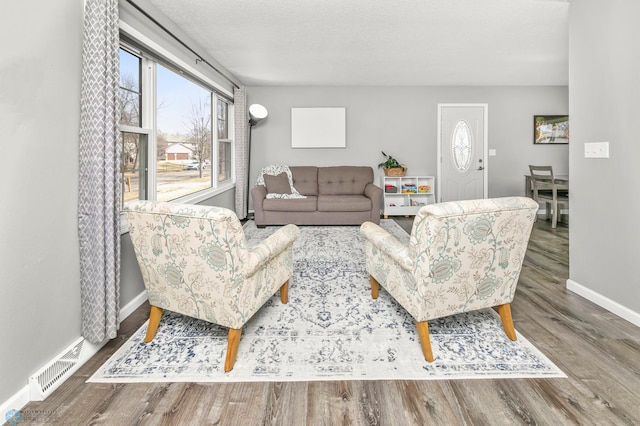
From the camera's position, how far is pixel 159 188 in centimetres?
349

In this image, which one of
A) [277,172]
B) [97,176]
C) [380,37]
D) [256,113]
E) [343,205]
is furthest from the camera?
[256,113]

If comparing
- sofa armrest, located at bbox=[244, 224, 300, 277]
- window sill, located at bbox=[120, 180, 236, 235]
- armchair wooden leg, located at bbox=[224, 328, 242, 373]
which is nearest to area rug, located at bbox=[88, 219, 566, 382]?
armchair wooden leg, located at bbox=[224, 328, 242, 373]

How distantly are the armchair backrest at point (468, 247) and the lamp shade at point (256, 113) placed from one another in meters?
4.89

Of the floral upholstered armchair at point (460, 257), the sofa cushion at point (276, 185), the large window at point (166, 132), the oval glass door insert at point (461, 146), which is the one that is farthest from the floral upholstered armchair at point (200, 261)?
the oval glass door insert at point (461, 146)

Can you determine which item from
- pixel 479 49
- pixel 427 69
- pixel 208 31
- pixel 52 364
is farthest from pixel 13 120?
pixel 427 69

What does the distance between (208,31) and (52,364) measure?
3242mm

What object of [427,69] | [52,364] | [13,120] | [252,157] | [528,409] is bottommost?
[528,409]

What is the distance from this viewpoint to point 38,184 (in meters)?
1.61

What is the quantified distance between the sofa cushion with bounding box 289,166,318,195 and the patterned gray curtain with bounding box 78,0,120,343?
4.25 m

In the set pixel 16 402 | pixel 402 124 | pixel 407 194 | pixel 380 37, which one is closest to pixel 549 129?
pixel 402 124

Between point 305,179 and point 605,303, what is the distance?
4434mm

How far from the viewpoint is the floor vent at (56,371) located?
1.57 m

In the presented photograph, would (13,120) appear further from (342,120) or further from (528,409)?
(342,120)

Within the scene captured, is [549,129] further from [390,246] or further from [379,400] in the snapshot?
[379,400]
